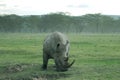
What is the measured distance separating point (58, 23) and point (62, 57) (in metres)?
77.1

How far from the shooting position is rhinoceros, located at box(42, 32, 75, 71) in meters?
13.2

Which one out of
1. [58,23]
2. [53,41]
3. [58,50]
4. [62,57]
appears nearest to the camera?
[62,57]

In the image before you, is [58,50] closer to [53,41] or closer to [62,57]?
[62,57]

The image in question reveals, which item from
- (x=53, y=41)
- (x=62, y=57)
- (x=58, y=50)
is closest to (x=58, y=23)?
(x=53, y=41)

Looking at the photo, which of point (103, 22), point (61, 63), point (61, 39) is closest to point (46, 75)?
point (61, 63)

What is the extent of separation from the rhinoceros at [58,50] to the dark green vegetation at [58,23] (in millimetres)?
72799

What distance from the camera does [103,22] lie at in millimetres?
94438

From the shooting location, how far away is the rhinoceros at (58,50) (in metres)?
13.2

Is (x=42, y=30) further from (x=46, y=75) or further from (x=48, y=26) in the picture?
(x=46, y=75)

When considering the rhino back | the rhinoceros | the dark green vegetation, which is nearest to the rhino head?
the rhinoceros

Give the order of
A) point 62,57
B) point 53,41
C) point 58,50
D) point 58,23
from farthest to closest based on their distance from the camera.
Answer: point 58,23 < point 53,41 < point 58,50 < point 62,57

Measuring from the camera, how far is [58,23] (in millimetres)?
90250

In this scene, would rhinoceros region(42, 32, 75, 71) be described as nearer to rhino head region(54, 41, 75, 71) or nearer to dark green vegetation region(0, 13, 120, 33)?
rhino head region(54, 41, 75, 71)

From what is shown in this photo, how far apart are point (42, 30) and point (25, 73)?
82534 millimetres
